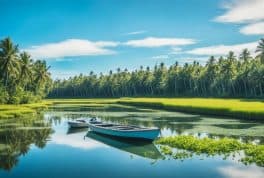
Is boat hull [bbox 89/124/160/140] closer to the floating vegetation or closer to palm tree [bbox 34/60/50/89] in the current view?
the floating vegetation

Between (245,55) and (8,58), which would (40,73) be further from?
(245,55)

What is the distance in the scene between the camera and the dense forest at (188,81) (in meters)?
109

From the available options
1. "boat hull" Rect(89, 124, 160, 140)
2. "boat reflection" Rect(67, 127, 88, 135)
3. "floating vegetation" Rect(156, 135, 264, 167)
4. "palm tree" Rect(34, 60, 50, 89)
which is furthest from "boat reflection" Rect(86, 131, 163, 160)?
"palm tree" Rect(34, 60, 50, 89)

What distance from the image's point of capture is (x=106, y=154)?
2766 cm

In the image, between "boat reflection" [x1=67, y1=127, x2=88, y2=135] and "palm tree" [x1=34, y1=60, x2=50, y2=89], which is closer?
"boat reflection" [x1=67, y1=127, x2=88, y2=135]

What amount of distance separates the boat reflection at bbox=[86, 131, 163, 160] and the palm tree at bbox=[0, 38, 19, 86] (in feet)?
148

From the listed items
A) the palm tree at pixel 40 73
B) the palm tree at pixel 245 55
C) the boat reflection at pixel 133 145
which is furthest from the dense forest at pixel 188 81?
the boat reflection at pixel 133 145

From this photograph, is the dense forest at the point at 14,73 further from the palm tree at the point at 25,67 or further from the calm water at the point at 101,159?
the calm water at the point at 101,159

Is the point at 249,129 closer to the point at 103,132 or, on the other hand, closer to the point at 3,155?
the point at 103,132

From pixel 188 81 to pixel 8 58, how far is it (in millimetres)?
80384

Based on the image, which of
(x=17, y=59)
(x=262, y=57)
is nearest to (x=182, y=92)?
(x=262, y=57)

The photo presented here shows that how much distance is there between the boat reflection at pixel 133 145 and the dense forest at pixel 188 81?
7294 cm

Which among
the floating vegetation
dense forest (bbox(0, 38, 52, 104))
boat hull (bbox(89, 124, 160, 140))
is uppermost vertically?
dense forest (bbox(0, 38, 52, 104))

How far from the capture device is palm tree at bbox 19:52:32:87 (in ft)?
278
